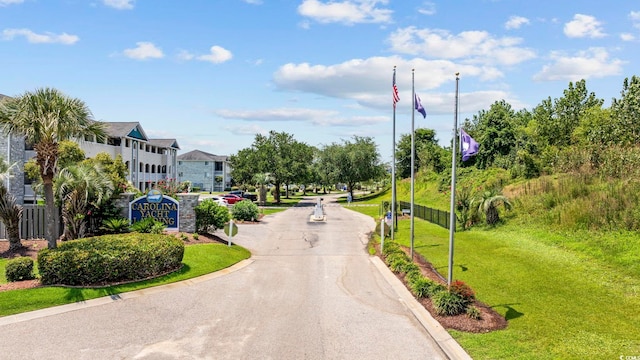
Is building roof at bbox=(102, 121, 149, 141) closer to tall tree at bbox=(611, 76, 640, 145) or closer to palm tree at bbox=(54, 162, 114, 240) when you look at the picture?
palm tree at bbox=(54, 162, 114, 240)

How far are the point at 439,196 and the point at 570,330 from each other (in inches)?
1430

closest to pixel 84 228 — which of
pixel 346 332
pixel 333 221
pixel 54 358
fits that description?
pixel 54 358

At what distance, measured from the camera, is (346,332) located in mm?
11250

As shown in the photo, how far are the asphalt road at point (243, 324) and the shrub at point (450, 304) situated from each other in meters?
0.79

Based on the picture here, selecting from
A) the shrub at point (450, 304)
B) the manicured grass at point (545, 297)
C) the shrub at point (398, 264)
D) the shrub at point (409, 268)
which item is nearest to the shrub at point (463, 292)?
the shrub at point (450, 304)

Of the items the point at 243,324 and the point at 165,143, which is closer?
the point at 243,324

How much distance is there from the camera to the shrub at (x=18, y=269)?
13766 millimetres

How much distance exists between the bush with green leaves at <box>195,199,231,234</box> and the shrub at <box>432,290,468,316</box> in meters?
13.8

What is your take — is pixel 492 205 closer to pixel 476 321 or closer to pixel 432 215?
pixel 432 215

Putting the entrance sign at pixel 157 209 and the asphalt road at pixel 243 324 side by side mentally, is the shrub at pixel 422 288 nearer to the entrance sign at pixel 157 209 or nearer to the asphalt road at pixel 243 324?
the asphalt road at pixel 243 324

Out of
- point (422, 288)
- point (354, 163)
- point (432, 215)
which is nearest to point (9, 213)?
point (422, 288)

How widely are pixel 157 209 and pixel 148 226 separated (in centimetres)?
144

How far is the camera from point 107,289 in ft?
45.7

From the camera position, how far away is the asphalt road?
987 cm
